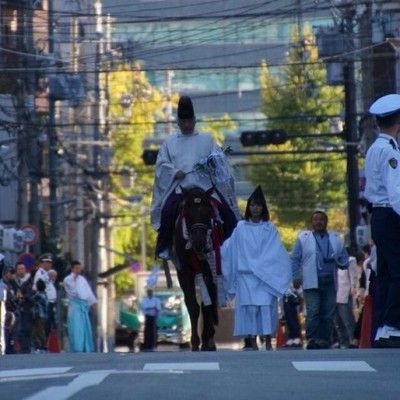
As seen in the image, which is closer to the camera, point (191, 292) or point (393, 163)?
point (393, 163)

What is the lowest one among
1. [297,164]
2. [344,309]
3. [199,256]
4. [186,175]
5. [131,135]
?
[344,309]

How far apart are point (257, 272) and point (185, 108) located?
219cm

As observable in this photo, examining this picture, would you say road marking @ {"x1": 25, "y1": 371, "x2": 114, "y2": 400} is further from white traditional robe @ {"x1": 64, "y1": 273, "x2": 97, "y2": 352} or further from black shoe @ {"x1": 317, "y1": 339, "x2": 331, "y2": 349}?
white traditional robe @ {"x1": 64, "y1": 273, "x2": 97, "y2": 352}

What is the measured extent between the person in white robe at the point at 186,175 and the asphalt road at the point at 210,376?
3.33 metres

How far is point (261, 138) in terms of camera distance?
51469 millimetres

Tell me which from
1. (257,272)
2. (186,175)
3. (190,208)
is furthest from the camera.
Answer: (257,272)

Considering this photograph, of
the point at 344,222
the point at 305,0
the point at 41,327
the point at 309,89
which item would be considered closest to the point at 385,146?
the point at 41,327

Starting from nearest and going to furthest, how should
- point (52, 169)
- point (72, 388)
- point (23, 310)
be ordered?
point (72, 388) → point (23, 310) → point (52, 169)

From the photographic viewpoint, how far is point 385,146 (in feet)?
49.5

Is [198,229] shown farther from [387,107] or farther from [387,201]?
[387,107]

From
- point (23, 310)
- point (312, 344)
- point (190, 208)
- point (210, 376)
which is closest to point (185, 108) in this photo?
point (190, 208)

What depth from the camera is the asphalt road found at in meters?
10.3

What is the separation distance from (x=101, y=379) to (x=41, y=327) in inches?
833

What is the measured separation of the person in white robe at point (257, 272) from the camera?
61.5 ft
